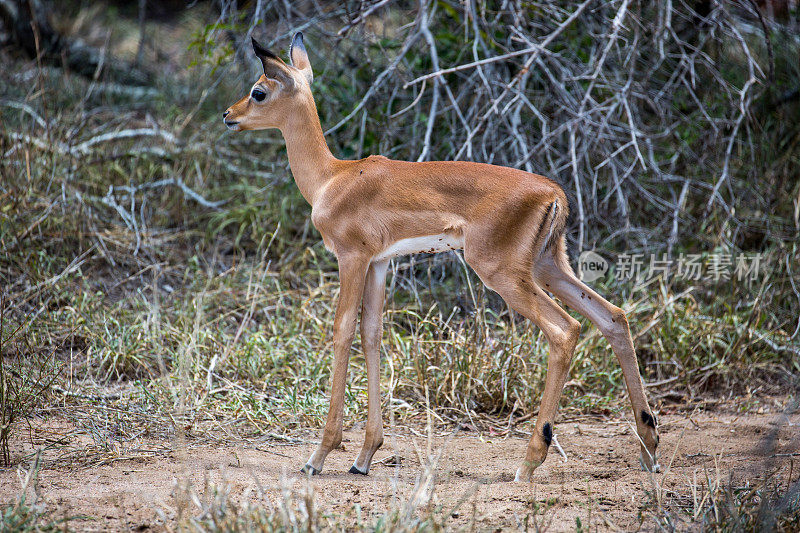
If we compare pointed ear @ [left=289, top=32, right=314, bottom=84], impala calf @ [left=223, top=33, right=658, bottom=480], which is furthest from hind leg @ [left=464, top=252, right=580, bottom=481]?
pointed ear @ [left=289, top=32, right=314, bottom=84]

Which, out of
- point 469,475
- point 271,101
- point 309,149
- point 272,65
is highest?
point 272,65

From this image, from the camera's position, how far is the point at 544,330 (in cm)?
386

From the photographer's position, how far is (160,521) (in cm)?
320

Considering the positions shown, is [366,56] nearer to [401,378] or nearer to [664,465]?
[401,378]

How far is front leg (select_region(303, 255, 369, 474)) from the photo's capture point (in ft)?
13.0

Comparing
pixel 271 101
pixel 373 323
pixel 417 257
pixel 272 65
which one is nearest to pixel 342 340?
pixel 373 323

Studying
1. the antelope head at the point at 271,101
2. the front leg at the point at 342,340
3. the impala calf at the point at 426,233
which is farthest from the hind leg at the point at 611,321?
the antelope head at the point at 271,101

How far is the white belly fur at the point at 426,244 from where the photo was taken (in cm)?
397

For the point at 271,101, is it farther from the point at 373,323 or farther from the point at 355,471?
the point at 355,471

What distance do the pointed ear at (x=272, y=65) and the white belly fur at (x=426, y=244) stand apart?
1040mm

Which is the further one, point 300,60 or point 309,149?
point 300,60

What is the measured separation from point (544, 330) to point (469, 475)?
2.84 feet

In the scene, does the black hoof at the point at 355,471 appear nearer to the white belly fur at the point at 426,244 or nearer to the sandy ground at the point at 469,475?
the sandy ground at the point at 469,475

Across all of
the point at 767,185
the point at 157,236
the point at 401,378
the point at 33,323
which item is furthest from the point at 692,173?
the point at 33,323
